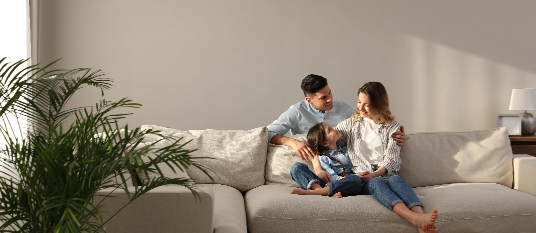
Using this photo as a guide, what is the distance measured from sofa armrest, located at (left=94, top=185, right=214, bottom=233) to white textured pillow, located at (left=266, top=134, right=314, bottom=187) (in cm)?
114

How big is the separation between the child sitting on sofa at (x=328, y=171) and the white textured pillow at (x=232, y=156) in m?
0.25

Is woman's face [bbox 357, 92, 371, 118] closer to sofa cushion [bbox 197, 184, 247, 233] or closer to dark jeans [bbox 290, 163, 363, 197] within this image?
dark jeans [bbox 290, 163, 363, 197]

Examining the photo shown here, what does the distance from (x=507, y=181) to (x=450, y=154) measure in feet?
1.23

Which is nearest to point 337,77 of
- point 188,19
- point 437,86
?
point 437,86

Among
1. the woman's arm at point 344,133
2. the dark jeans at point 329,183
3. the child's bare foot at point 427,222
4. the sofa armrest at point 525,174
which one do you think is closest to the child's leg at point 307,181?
the dark jeans at point 329,183

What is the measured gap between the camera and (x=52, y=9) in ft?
13.6

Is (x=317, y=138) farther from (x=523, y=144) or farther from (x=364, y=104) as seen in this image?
(x=523, y=144)

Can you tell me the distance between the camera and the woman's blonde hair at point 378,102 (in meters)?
2.96

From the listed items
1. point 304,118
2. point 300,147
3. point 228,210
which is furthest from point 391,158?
point 228,210

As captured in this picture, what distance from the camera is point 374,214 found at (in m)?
2.38

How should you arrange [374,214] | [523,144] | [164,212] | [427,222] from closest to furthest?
[164,212] → [427,222] → [374,214] → [523,144]

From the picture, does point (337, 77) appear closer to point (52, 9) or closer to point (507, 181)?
point (507, 181)

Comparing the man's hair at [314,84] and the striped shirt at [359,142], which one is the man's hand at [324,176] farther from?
the man's hair at [314,84]

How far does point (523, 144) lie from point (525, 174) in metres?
1.54
